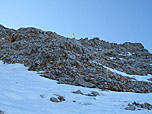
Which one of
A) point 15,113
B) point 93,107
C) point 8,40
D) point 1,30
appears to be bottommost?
point 15,113

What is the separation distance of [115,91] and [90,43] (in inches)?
979

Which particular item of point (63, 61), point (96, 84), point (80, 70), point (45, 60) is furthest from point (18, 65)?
point (96, 84)

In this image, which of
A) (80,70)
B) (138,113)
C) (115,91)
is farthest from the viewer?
(80,70)

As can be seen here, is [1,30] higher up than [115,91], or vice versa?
[1,30]

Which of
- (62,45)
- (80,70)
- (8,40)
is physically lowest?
(80,70)

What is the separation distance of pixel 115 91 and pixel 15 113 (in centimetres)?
913

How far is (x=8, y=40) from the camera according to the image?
27578 mm

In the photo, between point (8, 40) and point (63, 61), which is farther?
point (8, 40)

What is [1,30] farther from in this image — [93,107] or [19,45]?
[93,107]

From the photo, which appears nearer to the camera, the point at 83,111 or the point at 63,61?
the point at 83,111

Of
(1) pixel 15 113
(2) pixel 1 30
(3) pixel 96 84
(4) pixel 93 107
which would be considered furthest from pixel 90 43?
(1) pixel 15 113

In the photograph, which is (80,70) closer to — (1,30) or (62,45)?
(62,45)

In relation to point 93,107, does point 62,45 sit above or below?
above

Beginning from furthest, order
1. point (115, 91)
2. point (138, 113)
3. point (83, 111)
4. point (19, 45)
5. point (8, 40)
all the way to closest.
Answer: point (8, 40)
point (19, 45)
point (115, 91)
point (138, 113)
point (83, 111)
